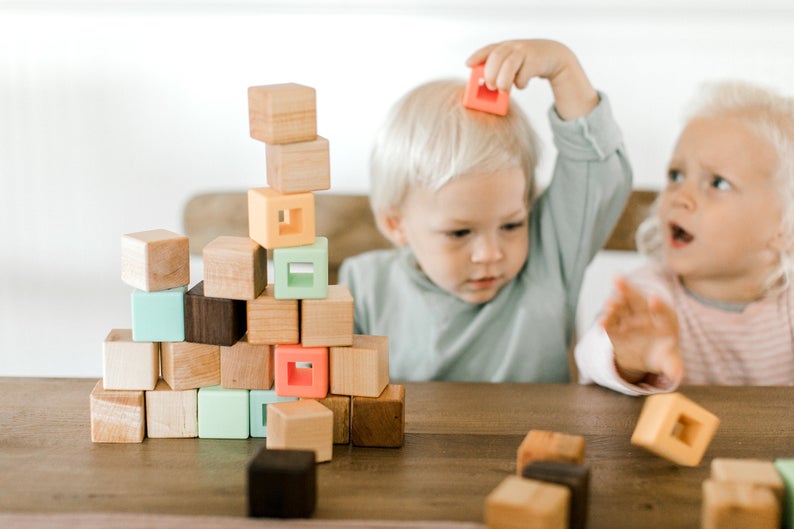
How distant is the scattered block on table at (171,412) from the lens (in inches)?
36.3

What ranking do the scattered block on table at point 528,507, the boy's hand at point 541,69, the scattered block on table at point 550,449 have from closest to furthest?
the scattered block on table at point 528,507
the scattered block on table at point 550,449
the boy's hand at point 541,69

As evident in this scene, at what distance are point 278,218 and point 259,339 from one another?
12 cm

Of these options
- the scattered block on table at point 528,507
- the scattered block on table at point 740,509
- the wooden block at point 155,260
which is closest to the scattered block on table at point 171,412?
the wooden block at point 155,260

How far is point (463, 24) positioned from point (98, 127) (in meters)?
0.84

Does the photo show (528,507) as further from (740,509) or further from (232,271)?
(232,271)

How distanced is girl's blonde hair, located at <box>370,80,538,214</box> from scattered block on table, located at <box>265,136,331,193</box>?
0.40m

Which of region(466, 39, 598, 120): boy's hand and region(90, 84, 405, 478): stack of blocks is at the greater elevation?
region(466, 39, 598, 120): boy's hand

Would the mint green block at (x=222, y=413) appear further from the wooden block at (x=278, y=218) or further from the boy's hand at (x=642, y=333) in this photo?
the boy's hand at (x=642, y=333)

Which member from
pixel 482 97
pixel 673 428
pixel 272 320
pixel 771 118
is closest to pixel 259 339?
pixel 272 320

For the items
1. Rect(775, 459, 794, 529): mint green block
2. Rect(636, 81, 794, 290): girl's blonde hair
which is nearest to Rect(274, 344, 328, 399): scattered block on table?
Rect(775, 459, 794, 529): mint green block

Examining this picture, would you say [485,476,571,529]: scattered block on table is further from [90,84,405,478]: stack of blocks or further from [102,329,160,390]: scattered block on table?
[102,329,160,390]: scattered block on table

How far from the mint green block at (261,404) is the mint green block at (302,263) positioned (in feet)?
0.35

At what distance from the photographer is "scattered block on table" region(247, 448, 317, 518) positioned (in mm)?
734

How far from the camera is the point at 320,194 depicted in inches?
65.1
